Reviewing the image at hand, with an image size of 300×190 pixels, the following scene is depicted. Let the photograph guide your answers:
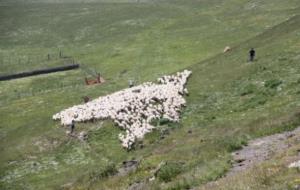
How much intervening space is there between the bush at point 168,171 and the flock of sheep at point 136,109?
18.8 meters

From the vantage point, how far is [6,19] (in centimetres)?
16838

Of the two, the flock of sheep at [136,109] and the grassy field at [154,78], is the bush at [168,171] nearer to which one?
the grassy field at [154,78]

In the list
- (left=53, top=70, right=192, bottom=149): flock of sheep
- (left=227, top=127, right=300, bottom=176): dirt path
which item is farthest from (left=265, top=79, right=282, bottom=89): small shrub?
(left=227, top=127, right=300, bottom=176): dirt path

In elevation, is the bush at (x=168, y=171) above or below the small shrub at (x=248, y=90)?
above

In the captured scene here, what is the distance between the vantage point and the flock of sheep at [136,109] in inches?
1984

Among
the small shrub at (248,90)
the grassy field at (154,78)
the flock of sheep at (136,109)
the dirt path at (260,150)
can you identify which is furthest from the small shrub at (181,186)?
the small shrub at (248,90)

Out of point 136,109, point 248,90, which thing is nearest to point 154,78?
point 136,109

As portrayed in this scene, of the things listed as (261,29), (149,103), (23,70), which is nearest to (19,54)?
(23,70)

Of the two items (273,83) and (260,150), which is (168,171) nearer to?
(260,150)

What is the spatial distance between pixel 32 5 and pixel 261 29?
10824 cm

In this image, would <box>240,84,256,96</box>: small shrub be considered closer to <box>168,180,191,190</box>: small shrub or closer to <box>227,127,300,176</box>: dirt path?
<box>227,127,300,176</box>: dirt path

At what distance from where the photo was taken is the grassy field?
34.9 metres

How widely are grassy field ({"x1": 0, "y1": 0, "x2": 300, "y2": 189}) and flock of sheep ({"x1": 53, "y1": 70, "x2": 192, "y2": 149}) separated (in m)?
1.03

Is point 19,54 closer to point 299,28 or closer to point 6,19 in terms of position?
point 6,19
